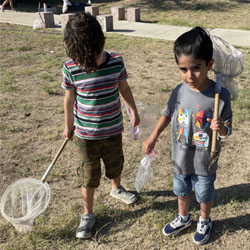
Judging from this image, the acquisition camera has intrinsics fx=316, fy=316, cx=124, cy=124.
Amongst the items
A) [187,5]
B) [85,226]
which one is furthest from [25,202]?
[187,5]

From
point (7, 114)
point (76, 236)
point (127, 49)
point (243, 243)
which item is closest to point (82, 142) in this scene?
point (76, 236)

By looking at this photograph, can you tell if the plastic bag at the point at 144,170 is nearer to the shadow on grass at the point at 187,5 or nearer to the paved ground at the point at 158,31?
the paved ground at the point at 158,31

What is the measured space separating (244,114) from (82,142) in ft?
9.25

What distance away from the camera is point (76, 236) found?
2479 mm

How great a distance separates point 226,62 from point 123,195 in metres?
1.45

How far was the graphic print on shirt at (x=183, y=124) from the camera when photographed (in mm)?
2002

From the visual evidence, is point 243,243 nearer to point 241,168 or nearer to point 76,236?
point 241,168

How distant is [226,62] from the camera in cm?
212

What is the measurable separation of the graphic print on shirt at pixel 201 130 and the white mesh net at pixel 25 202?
1178mm

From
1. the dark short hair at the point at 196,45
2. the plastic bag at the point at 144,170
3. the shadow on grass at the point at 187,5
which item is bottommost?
the plastic bag at the point at 144,170

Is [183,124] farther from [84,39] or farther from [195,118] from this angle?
[84,39]

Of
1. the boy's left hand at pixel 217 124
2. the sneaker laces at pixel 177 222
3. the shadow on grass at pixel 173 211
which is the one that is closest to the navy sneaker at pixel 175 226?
the sneaker laces at pixel 177 222

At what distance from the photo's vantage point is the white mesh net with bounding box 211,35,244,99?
2096 millimetres

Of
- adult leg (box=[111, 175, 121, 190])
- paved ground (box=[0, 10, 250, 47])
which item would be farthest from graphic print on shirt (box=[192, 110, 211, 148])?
paved ground (box=[0, 10, 250, 47])
